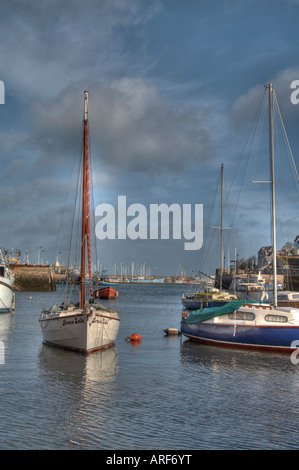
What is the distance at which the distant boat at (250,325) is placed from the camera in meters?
27.8

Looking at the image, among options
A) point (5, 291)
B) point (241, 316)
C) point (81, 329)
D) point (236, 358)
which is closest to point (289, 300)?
point (241, 316)

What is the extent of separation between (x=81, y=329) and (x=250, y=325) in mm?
10855

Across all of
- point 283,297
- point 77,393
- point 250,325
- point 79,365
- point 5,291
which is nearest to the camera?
point 77,393

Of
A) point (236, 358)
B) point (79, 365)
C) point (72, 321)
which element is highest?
point (72, 321)

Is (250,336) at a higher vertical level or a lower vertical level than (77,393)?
higher

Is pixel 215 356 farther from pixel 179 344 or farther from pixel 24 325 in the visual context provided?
pixel 24 325

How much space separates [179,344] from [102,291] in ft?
235

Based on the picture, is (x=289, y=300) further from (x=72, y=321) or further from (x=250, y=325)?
(x=72, y=321)

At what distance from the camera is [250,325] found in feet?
94.7

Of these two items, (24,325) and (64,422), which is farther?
(24,325)

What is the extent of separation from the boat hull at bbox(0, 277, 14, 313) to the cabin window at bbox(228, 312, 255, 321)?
100 feet

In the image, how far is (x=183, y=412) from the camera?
15.8 meters

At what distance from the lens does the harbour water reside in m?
13.1
